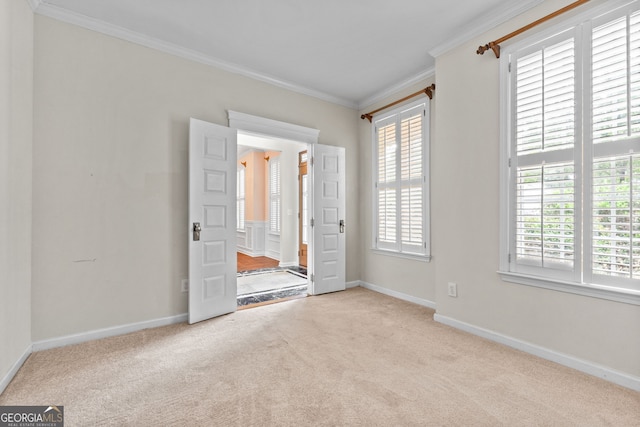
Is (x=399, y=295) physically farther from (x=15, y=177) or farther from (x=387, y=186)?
(x=15, y=177)

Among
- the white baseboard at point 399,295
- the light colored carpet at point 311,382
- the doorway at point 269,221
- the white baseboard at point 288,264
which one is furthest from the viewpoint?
the white baseboard at point 288,264

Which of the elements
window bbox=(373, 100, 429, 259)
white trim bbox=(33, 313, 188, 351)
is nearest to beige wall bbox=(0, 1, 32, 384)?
white trim bbox=(33, 313, 188, 351)

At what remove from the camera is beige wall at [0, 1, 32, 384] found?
1874 millimetres

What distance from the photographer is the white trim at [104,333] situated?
94.5 inches

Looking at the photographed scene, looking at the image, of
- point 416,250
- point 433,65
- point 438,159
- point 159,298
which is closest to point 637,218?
point 438,159

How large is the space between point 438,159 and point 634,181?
1.50 m

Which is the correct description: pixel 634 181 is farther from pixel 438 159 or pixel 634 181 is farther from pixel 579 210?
pixel 438 159

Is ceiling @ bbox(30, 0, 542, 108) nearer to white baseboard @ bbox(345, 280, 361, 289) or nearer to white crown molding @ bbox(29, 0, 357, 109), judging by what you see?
white crown molding @ bbox(29, 0, 357, 109)

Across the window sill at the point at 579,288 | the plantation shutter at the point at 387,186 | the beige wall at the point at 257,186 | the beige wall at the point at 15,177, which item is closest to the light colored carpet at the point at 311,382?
the beige wall at the point at 15,177

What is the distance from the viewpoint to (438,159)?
10.2ft

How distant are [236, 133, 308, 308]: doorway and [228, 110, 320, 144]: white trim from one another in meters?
0.95

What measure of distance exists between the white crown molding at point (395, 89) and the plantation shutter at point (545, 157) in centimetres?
115

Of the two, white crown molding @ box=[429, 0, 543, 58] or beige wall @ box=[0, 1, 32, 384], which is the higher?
white crown molding @ box=[429, 0, 543, 58]

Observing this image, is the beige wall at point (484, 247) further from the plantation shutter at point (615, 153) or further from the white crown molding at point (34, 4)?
the white crown molding at point (34, 4)
